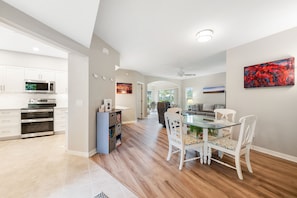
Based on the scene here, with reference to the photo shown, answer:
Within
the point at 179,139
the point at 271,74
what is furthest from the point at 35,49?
the point at 271,74

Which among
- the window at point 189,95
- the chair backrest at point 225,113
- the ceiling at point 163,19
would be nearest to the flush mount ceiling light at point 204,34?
the ceiling at point 163,19

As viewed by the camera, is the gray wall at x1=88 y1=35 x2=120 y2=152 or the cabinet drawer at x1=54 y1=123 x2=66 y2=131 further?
the cabinet drawer at x1=54 y1=123 x2=66 y2=131

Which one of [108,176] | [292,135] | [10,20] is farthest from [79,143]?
[292,135]

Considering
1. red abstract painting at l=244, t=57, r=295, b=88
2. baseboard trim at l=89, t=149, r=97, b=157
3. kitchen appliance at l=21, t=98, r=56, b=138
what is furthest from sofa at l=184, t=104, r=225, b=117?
kitchen appliance at l=21, t=98, r=56, b=138

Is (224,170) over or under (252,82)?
under

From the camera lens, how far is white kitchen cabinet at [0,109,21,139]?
358 cm

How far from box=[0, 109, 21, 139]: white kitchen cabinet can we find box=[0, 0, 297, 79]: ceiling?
10.8 ft

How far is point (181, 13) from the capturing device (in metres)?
2.11

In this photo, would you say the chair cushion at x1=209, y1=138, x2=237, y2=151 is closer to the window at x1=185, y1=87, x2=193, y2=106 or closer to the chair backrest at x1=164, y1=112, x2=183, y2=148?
the chair backrest at x1=164, y1=112, x2=183, y2=148

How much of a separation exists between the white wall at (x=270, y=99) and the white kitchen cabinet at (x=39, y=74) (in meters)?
5.76

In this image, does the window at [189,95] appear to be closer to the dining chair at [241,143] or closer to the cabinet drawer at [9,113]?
the dining chair at [241,143]

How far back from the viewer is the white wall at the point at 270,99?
2.57 meters

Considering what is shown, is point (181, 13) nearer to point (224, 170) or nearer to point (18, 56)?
point (224, 170)

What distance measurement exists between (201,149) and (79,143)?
2547 mm
